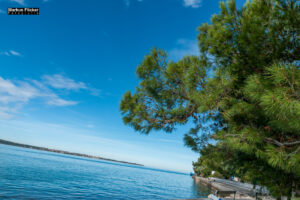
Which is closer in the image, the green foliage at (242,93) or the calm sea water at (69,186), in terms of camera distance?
the green foliage at (242,93)

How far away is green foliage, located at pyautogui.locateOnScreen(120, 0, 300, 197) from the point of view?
2.67 m

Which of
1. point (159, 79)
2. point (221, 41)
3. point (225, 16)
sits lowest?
point (159, 79)

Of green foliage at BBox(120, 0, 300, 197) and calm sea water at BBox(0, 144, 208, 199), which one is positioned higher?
green foliage at BBox(120, 0, 300, 197)

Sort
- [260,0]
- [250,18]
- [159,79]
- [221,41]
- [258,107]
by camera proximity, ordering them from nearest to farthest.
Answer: [258,107], [250,18], [260,0], [221,41], [159,79]

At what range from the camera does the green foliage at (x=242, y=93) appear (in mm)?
2671

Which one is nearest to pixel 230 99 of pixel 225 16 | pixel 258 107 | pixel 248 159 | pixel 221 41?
pixel 258 107

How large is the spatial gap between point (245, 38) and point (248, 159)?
9.42ft

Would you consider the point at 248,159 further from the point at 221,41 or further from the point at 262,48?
the point at 221,41

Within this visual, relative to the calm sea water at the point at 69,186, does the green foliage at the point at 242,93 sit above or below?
above

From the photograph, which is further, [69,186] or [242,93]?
[69,186]

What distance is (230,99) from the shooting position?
11.9 ft

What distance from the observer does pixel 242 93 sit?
4.05m

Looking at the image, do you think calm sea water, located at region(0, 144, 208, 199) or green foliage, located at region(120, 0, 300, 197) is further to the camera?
calm sea water, located at region(0, 144, 208, 199)

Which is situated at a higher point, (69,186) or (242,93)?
(242,93)
